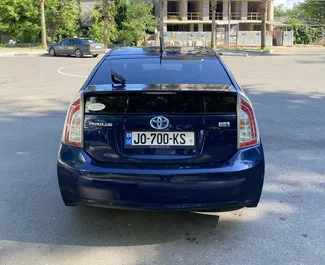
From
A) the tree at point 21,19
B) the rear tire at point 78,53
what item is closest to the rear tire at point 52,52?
the rear tire at point 78,53

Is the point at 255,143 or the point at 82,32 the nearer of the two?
the point at 255,143

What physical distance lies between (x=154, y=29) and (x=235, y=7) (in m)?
14.1

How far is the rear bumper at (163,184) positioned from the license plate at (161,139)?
0.19m

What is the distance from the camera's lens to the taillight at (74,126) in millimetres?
3439

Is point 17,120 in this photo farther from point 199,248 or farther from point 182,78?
point 199,248

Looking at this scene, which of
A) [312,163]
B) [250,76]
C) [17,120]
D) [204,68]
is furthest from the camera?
[250,76]

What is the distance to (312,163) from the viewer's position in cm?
555

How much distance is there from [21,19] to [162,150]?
42664 millimetres

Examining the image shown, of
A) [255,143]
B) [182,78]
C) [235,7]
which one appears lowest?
[255,143]

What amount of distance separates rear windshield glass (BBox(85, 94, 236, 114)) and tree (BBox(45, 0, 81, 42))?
41.2 metres

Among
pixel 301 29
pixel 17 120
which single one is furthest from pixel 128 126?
pixel 301 29

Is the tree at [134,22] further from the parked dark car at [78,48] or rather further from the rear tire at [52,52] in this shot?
the parked dark car at [78,48]

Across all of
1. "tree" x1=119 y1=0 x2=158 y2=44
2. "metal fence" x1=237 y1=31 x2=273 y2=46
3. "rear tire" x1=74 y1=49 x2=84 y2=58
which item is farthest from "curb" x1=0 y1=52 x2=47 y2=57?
"metal fence" x1=237 y1=31 x2=273 y2=46

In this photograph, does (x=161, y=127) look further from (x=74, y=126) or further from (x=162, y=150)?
(x=74, y=126)
